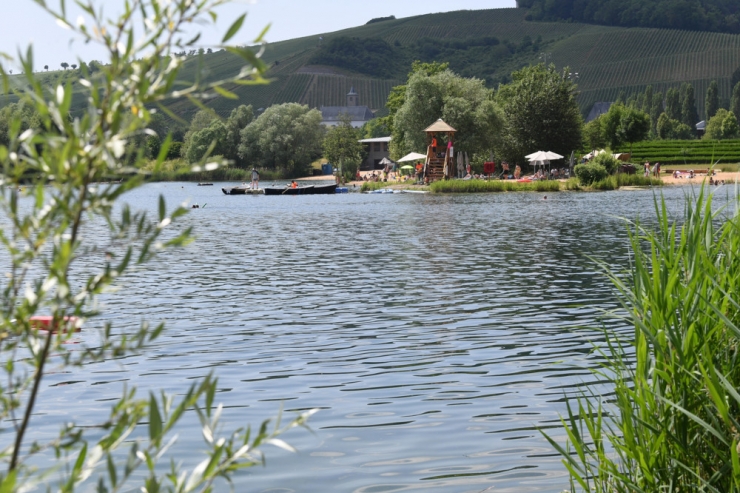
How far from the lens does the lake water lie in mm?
7434

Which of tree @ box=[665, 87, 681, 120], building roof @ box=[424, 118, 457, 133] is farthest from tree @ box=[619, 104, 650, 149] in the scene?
tree @ box=[665, 87, 681, 120]

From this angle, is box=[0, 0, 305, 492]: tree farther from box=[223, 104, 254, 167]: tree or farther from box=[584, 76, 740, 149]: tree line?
box=[223, 104, 254, 167]: tree

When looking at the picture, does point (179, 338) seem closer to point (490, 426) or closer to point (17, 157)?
point (490, 426)

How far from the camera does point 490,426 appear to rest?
8273 mm

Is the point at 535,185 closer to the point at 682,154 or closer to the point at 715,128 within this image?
the point at 682,154

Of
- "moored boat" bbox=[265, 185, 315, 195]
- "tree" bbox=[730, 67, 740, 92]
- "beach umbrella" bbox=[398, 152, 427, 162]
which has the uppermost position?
"tree" bbox=[730, 67, 740, 92]

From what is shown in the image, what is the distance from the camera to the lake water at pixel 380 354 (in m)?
7.43

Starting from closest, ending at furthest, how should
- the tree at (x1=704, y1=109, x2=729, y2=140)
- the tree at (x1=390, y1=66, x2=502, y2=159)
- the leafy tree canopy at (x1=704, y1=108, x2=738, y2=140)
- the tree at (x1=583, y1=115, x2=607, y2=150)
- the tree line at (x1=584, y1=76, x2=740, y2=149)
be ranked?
1. the tree at (x1=390, y1=66, x2=502, y2=159)
2. the tree line at (x1=584, y1=76, x2=740, y2=149)
3. the tree at (x1=583, y1=115, x2=607, y2=150)
4. the leafy tree canopy at (x1=704, y1=108, x2=738, y2=140)
5. the tree at (x1=704, y1=109, x2=729, y2=140)

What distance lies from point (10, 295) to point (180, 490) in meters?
0.73

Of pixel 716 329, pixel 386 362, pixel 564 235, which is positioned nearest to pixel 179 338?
pixel 386 362

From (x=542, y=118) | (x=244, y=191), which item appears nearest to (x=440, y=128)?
(x=542, y=118)

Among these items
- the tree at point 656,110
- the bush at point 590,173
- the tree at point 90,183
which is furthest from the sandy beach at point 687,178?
the tree at point 656,110

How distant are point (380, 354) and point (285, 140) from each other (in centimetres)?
10758

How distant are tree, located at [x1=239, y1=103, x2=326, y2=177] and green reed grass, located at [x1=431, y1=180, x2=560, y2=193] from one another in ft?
190
